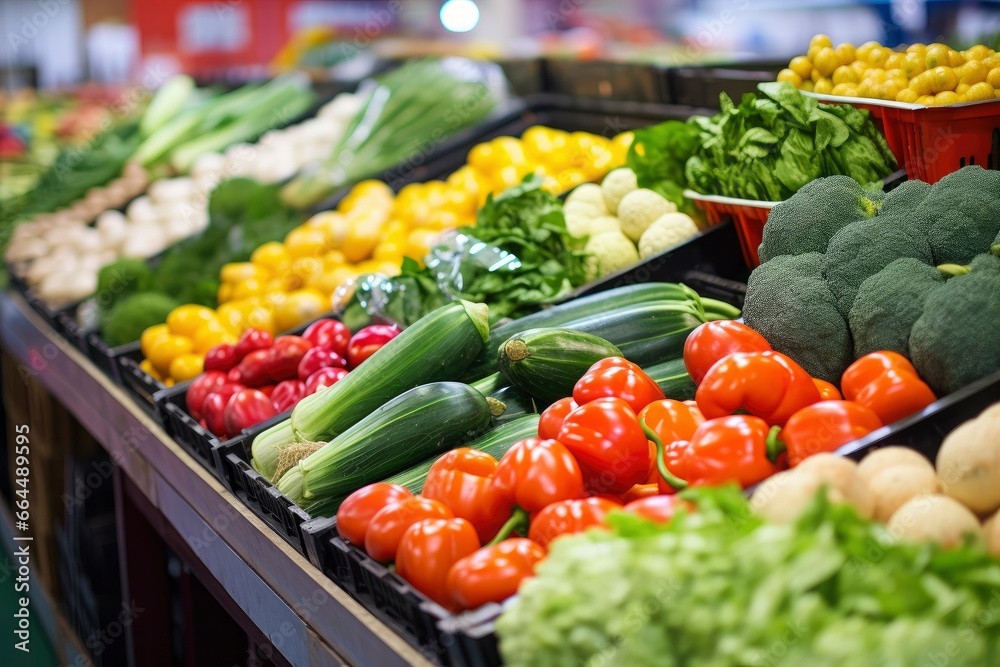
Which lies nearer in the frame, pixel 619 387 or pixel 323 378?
pixel 619 387

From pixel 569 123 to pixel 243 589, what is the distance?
117 inches

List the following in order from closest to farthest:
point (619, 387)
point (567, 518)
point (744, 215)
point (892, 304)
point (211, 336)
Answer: point (567, 518), point (892, 304), point (619, 387), point (744, 215), point (211, 336)

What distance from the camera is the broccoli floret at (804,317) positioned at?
2.02m

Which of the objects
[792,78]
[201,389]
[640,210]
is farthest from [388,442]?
[792,78]

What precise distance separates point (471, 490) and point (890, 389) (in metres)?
0.79

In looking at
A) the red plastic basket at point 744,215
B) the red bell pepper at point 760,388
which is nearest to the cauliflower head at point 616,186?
the red plastic basket at point 744,215

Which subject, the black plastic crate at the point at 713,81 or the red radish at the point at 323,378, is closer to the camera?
the red radish at the point at 323,378

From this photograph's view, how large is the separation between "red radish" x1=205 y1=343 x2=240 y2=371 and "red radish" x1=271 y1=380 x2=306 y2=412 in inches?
10.8

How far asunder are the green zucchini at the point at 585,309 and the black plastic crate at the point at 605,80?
1.71 m

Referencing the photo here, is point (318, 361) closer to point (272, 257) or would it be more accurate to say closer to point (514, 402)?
point (514, 402)

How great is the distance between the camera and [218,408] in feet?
8.75

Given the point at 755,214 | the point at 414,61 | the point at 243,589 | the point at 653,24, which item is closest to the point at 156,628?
the point at 243,589

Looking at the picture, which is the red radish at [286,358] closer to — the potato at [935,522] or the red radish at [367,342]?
the red radish at [367,342]

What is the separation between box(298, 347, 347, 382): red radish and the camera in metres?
2.72
